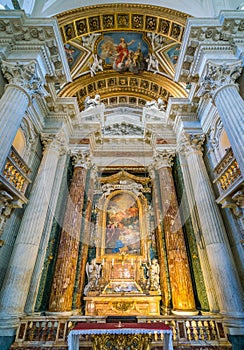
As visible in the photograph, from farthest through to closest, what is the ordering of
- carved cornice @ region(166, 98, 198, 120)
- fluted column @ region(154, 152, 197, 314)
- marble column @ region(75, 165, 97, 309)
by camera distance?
carved cornice @ region(166, 98, 198, 120)
marble column @ region(75, 165, 97, 309)
fluted column @ region(154, 152, 197, 314)


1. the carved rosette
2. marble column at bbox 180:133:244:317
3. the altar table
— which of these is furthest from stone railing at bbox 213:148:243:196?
the carved rosette

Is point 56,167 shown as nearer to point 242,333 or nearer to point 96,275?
point 96,275

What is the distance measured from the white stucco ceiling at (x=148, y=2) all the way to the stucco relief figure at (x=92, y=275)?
9.01 metres

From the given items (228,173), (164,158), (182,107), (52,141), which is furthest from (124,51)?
(228,173)

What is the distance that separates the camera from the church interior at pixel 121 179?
520cm

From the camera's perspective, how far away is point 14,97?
558cm

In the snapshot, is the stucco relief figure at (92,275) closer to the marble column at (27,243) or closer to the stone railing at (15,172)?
the marble column at (27,243)

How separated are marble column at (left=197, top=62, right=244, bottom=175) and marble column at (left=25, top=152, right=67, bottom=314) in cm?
585

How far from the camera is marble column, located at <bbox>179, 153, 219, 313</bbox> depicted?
5.91 meters

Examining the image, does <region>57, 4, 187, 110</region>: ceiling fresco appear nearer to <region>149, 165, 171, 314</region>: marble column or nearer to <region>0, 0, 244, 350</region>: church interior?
<region>0, 0, 244, 350</region>: church interior

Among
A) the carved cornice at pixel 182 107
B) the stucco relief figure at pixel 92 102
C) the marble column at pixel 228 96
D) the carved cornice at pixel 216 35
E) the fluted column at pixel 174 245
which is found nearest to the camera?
the marble column at pixel 228 96

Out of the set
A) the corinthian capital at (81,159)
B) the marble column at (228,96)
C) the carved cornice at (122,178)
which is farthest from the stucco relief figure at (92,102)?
the marble column at (228,96)

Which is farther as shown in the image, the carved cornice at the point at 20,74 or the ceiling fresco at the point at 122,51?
the ceiling fresco at the point at 122,51

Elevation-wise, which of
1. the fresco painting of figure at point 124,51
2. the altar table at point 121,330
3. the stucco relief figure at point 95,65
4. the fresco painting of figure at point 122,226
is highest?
the fresco painting of figure at point 124,51
